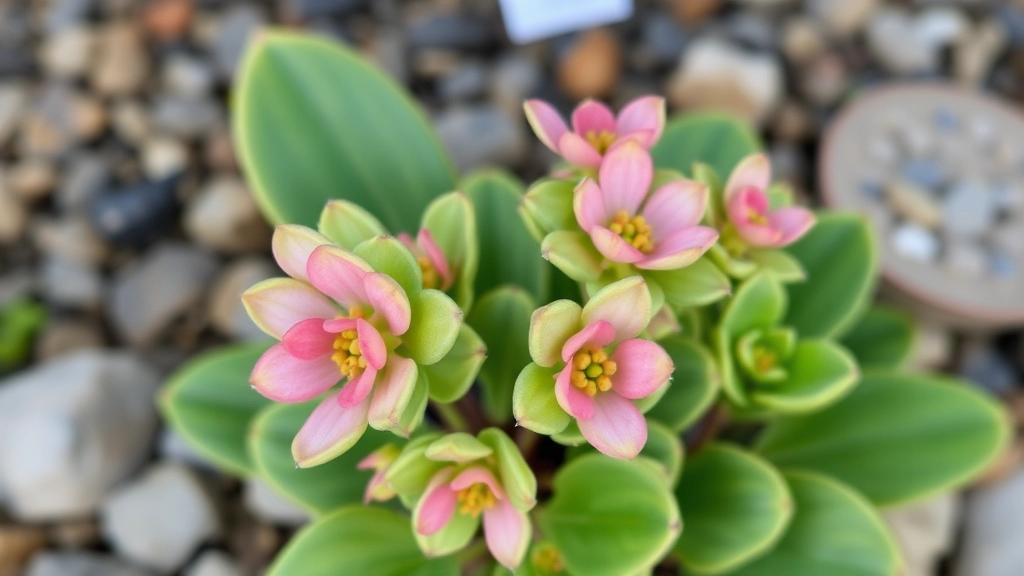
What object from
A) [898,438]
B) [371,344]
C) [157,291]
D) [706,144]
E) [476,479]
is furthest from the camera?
[157,291]

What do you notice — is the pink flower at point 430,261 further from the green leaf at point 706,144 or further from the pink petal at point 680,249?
the green leaf at point 706,144

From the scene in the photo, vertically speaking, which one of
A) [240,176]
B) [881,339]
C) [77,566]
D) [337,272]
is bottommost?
[77,566]

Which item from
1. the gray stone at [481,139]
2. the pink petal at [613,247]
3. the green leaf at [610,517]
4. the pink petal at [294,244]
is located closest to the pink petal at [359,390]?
the pink petal at [294,244]

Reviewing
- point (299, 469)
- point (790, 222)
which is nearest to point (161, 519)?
point (299, 469)

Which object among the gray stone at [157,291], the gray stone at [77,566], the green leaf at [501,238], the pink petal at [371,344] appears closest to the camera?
the pink petal at [371,344]

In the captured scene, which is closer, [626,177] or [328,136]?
[626,177]

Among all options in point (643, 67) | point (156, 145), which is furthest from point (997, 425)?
point (156, 145)

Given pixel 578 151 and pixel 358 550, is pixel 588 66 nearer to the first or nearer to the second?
pixel 578 151

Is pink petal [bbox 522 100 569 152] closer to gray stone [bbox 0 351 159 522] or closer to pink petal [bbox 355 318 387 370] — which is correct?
pink petal [bbox 355 318 387 370]
